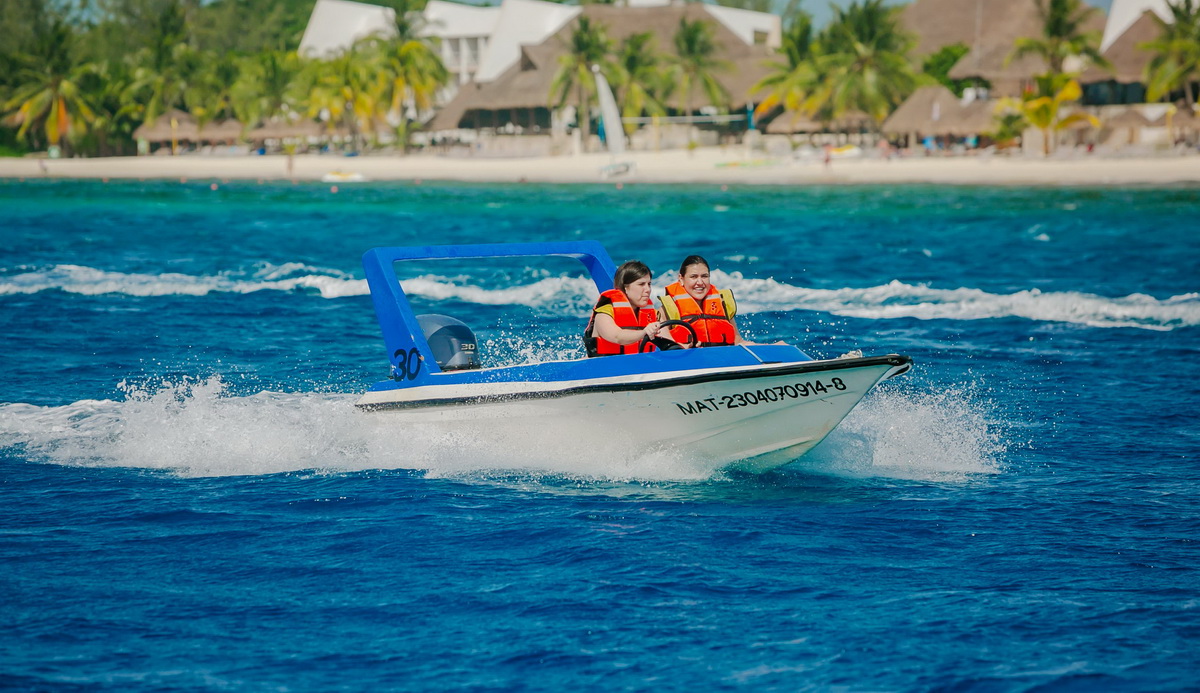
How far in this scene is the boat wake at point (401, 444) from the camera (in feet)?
33.0

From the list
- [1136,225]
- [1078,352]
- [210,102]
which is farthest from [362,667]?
[210,102]

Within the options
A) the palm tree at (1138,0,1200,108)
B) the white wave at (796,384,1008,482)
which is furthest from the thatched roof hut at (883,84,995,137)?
the white wave at (796,384,1008,482)

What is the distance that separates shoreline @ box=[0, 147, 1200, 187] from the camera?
182 feet

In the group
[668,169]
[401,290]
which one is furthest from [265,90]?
[401,290]

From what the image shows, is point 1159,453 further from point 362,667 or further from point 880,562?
point 362,667

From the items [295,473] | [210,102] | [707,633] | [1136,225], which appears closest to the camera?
[707,633]

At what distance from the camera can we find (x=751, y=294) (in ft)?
73.9

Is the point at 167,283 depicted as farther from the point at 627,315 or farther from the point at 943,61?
the point at 943,61

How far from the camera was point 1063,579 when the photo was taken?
7988mm

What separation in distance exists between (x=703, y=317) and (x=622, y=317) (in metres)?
0.60

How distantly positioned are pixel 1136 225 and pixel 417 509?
32952mm

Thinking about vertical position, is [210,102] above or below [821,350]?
above

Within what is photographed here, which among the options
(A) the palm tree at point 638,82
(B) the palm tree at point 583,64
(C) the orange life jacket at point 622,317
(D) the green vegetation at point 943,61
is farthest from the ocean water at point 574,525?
(D) the green vegetation at point 943,61

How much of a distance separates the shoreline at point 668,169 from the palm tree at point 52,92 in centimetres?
263
